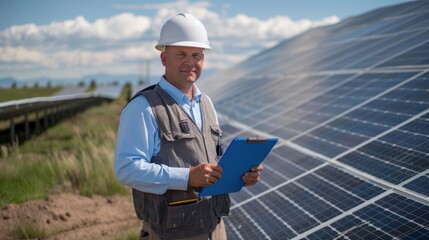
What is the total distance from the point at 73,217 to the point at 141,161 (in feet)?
20.3

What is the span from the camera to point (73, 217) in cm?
891

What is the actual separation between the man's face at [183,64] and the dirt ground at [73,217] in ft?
15.0

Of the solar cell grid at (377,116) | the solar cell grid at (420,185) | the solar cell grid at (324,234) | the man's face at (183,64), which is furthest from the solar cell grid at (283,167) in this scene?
the man's face at (183,64)

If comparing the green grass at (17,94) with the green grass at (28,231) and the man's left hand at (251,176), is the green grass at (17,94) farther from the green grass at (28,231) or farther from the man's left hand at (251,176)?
the man's left hand at (251,176)

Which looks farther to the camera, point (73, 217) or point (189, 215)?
point (73, 217)

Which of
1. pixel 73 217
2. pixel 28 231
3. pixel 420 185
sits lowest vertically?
pixel 73 217

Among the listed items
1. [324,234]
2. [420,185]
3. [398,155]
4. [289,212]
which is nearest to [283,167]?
[289,212]

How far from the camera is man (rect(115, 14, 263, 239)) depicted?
3377mm

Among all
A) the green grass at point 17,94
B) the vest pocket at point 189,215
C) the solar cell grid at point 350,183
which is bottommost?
the green grass at point 17,94

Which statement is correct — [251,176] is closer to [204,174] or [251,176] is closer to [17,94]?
[204,174]

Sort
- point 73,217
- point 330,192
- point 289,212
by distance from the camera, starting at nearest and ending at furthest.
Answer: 1. point 330,192
2. point 289,212
3. point 73,217

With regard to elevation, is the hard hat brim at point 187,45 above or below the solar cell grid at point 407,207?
above

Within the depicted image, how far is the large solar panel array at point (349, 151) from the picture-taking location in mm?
4826

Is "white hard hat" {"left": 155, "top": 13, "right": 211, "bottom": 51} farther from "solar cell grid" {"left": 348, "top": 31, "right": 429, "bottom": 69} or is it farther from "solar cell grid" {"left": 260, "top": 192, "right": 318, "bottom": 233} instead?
"solar cell grid" {"left": 348, "top": 31, "right": 429, "bottom": 69}
